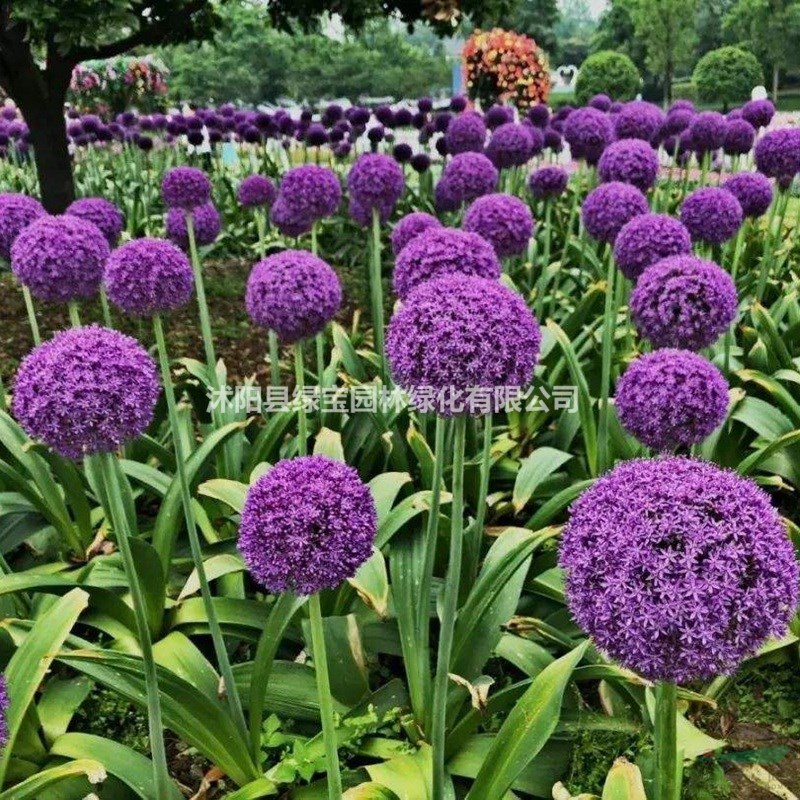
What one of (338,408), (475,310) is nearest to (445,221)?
(338,408)

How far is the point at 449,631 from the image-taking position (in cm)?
239

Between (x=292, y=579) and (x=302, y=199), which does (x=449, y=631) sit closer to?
(x=292, y=579)

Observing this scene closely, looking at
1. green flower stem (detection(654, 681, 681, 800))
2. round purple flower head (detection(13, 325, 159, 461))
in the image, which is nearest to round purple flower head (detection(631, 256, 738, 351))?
green flower stem (detection(654, 681, 681, 800))

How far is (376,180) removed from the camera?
204 inches

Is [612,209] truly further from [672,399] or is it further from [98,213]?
[98,213]

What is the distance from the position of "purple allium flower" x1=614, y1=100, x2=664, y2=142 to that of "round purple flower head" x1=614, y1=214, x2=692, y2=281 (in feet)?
12.5

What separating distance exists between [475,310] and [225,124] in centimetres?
1054

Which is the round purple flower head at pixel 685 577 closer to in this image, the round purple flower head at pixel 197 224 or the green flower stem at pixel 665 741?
the green flower stem at pixel 665 741

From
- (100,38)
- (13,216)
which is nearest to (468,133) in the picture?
(100,38)

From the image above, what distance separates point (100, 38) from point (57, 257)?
3.10 m

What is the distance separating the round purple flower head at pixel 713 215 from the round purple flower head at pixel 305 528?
352cm

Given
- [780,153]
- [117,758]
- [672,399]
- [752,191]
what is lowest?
[117,758]

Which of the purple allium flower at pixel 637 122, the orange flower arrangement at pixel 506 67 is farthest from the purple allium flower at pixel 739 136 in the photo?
the orange flower arrangement at pixel 506 67

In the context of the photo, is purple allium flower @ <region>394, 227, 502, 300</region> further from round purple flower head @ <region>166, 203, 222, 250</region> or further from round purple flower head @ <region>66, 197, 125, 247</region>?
round purple flower head @ <region>166, 203, 222, 250</region>
